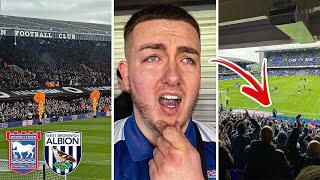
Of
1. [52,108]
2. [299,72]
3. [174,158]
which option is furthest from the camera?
[52,108]

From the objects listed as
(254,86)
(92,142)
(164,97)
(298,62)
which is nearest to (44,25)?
(92,142)

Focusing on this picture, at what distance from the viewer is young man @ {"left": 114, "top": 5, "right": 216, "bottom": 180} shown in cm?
333

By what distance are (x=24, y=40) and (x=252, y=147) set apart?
5.95ft

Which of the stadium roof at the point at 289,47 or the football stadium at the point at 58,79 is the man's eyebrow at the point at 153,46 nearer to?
the football stadium at the point at 58,79

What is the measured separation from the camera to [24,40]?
3.46 meters

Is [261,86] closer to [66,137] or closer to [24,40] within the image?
[66,137]

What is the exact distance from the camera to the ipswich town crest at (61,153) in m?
3.48

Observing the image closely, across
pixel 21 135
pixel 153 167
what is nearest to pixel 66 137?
pixel 21 135

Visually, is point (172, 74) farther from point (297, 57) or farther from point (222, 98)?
point (297, 57)

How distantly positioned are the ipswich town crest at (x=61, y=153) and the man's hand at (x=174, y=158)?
0.58m

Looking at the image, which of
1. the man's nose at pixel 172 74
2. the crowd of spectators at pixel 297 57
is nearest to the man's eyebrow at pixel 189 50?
the man's nose at pixel 172 74

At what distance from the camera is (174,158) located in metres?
3.33

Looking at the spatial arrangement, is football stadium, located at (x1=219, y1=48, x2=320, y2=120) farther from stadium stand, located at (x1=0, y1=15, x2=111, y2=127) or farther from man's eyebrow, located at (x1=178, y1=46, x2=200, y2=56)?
stadium stand, located at (x1=0, y1=15, x2=111, y2=127)

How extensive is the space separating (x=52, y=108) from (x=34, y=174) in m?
0.53
